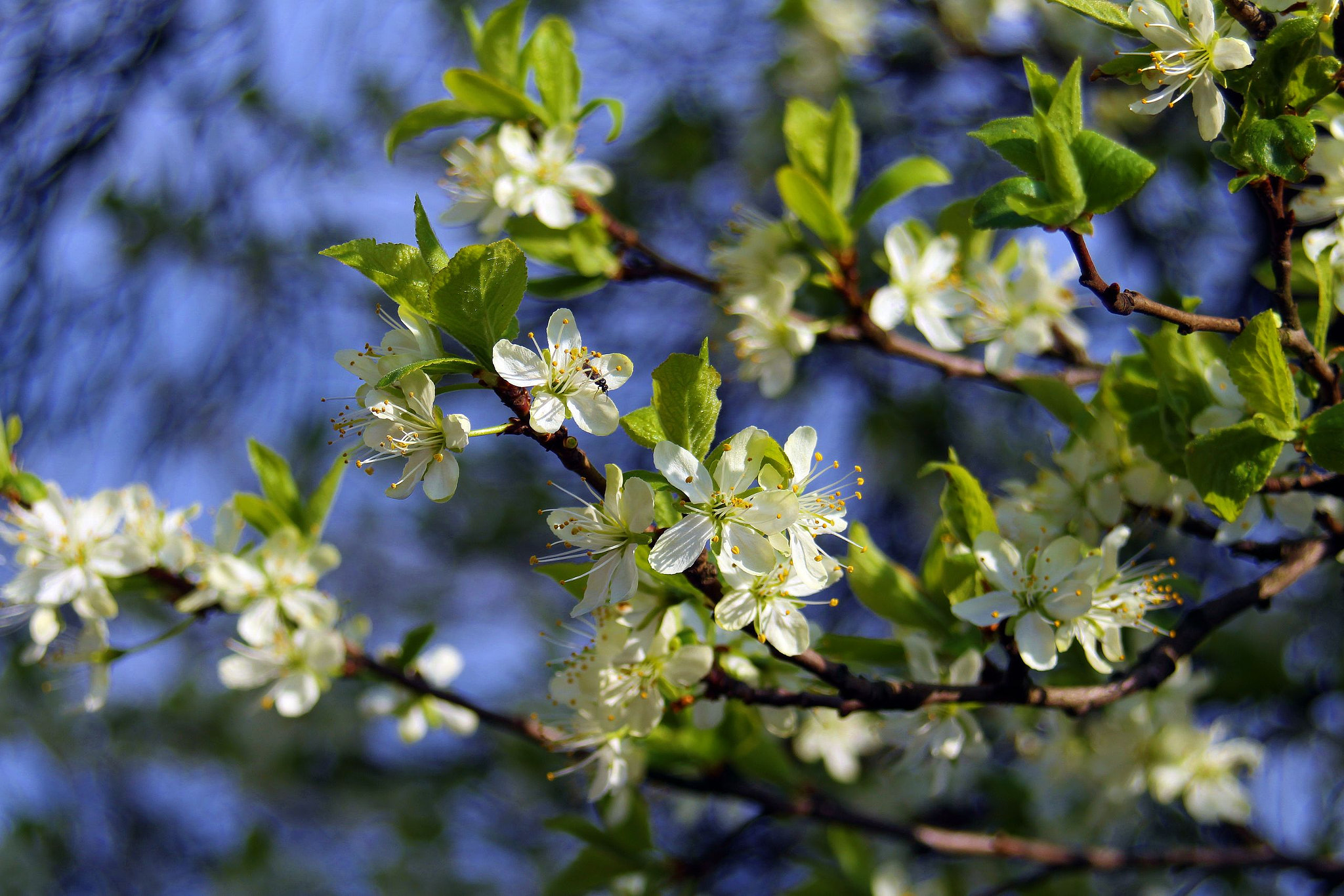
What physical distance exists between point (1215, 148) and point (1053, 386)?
47 centimetres

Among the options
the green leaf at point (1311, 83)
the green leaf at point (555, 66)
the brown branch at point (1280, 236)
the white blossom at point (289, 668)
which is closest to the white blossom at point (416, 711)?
the white blossom at point (289, 668)

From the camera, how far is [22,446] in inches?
108

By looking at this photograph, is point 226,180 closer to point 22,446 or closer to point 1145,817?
point 22,446

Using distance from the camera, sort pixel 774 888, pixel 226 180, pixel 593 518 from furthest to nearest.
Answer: pixel 226 180 < pixel 774 888 < pixel 593 518

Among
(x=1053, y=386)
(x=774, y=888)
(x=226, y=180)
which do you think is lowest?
(x=774, y=888)

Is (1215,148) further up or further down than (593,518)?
further up

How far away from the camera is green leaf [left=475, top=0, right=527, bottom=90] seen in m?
1.83

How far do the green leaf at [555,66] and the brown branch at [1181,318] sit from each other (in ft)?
3.35

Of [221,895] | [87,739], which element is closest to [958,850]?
[221,895]

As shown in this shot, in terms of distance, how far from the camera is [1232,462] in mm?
1215

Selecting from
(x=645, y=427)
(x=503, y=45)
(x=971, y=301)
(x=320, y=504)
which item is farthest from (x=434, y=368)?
(x=971, y=301)

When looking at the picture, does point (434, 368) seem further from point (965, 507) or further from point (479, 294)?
point (965, 507)

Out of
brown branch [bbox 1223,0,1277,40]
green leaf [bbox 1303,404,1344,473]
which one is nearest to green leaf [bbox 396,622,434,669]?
green leaf [bbox 1303,404,1344,473]

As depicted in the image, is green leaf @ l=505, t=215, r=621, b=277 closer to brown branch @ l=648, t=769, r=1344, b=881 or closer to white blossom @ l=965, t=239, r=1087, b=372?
white blossom @ l=965, t=239, r=1087, b=372
